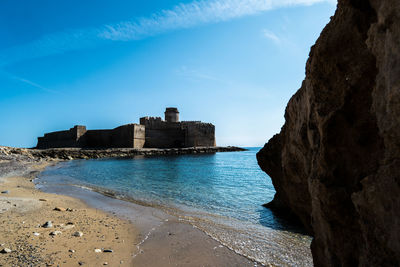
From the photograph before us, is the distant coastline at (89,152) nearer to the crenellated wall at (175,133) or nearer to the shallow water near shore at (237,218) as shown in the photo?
the crenellated wall at (175,133)

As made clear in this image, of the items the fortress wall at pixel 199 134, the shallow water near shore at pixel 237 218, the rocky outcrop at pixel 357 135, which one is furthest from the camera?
the fortress wall at pixel 199 134

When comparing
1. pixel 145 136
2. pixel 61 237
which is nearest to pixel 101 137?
pixel 145 136

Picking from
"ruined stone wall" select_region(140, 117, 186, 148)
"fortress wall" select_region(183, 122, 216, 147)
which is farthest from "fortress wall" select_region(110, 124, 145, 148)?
"fortress wall" select_region(183, 122, 216, 147)

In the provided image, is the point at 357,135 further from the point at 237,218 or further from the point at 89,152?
the point at 89,152

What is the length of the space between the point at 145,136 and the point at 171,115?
28.0 ft

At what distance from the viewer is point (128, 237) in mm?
4672

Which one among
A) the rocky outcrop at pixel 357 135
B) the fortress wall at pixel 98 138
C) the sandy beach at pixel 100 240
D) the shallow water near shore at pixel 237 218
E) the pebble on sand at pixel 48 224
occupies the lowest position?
the shallow water near shore at pixel 237 218

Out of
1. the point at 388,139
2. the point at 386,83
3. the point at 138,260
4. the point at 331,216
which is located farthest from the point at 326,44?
the point at 138,260

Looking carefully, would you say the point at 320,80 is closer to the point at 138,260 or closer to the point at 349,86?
the point at 349,86

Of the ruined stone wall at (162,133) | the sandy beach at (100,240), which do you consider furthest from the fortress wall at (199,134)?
the sandy beach at (100,240)

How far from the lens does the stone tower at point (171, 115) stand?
52094 mm

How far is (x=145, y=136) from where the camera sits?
46.8m

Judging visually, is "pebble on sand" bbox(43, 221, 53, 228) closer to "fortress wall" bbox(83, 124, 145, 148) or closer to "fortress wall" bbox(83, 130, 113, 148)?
"fortress wall" bbox(83, 124, 145, 148)

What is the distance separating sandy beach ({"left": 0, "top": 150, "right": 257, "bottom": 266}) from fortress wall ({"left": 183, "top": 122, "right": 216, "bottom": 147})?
141ft
